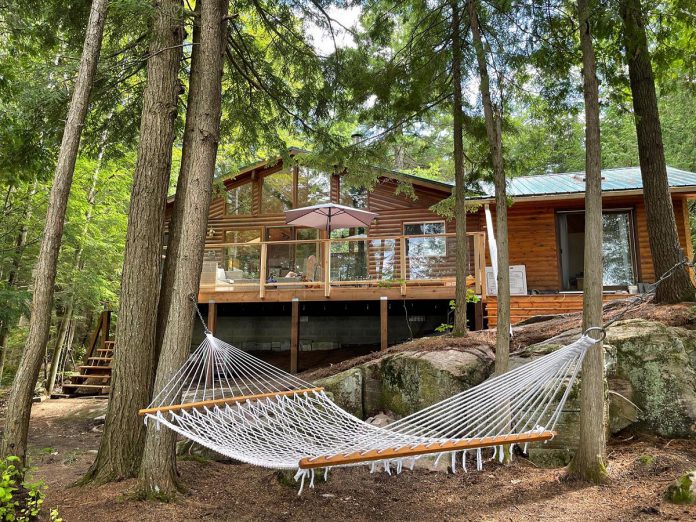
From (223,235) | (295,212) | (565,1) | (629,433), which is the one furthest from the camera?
(223,235)

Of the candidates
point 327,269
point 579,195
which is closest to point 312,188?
point 327,269

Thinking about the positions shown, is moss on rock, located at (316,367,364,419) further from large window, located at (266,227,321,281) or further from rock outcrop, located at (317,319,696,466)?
large window, located at (266,227,321,281)

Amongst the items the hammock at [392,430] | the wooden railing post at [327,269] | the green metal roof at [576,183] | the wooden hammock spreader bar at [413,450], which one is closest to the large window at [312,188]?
the wooden railing post at [327,269]

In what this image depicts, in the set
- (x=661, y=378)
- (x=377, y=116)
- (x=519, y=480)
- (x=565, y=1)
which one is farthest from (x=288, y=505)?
(x=565, y=1)

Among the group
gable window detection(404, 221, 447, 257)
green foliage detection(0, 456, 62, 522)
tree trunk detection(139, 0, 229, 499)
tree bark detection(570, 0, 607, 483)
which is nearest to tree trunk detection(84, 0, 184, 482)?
tree trunk detection(139, 0, 229, 499)

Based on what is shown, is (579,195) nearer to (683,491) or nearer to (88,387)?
(683,491)

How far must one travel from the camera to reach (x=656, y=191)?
527 cm

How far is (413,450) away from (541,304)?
6.01 m

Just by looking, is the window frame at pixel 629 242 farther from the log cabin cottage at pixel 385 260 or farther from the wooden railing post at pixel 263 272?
the wooden railing post at pixel 263 272

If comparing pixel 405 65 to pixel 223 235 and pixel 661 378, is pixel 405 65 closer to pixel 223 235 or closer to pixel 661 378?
pixel 661 378

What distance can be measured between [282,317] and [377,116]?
5.14 m

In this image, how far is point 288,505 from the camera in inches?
139

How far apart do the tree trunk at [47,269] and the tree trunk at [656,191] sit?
5324mm

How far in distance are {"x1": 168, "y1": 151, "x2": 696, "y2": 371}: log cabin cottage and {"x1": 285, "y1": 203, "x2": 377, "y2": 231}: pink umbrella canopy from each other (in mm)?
439
